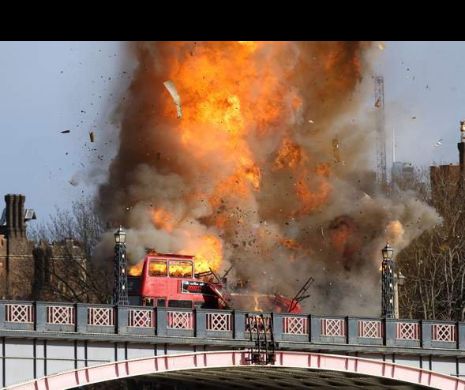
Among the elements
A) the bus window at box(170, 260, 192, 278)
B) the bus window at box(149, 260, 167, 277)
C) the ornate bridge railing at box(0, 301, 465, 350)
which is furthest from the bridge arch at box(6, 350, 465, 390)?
the bus window at box(149, 260, 167, 277)

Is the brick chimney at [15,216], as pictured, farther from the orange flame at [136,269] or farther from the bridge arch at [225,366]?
the bridge arch at [225,366]

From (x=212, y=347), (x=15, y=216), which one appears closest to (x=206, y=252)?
(x=212, y=347)

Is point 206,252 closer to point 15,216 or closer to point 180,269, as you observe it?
point 180,269

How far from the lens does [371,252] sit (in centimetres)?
9456

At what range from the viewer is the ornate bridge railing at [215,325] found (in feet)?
142

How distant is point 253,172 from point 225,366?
41.0m

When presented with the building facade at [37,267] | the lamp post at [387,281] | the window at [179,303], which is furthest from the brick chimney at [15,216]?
the lamp post at [387,281]

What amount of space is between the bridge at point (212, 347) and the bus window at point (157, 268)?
4768mm

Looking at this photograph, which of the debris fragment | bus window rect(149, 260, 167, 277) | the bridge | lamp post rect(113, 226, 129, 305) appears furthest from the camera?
the debris fragment

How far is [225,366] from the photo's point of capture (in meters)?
48.2

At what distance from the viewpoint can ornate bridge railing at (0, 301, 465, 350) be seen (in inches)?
1708

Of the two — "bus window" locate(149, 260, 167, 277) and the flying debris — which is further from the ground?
the flying debris

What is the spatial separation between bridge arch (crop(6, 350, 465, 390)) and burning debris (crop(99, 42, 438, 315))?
29416mm

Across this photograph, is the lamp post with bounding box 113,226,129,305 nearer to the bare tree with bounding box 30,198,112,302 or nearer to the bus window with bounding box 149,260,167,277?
the bus window with bounding box 149,260,167,277
